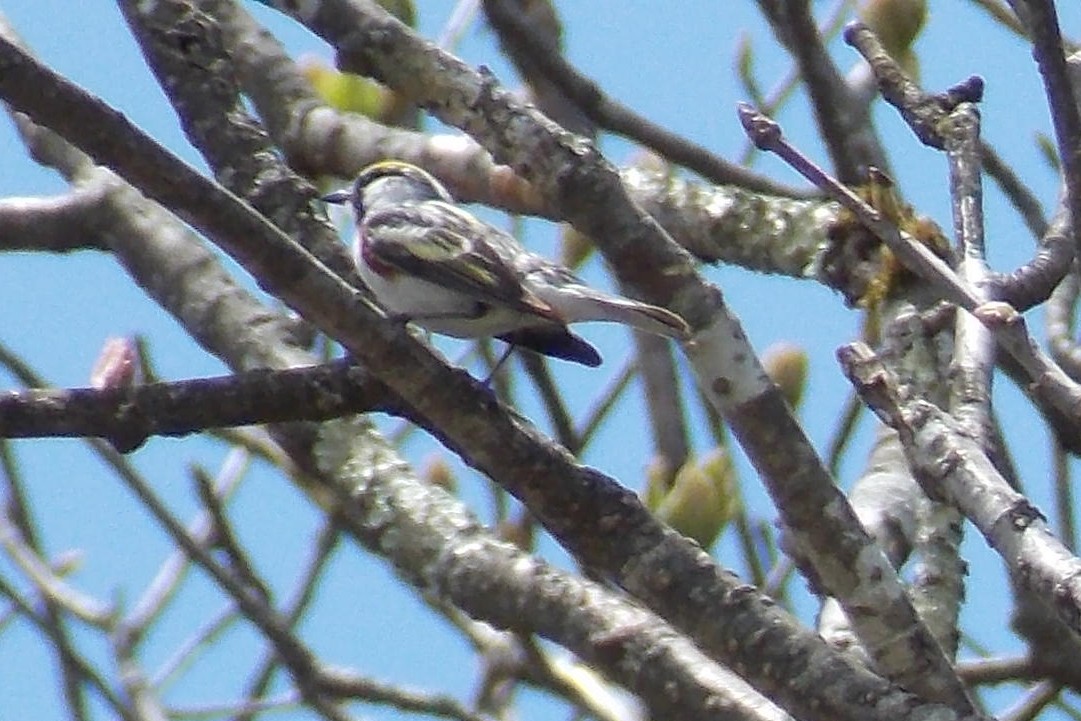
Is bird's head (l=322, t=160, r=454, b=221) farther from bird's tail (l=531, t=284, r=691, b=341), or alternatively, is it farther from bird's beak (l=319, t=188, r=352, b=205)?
bird's tail (l=531, t=284, r=691, b=341)

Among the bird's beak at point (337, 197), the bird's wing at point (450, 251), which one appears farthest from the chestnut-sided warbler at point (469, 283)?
the bird's beak at point (337, 197)

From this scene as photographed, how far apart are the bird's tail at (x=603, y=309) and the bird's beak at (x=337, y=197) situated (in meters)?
0.73

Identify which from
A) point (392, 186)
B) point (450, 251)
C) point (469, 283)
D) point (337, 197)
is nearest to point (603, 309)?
point (469, 283)

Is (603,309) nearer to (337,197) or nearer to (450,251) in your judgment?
(450,251)

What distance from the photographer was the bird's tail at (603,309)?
7.88ft

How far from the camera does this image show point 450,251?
3045mm

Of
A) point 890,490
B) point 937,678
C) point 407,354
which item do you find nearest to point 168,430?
point 407,354

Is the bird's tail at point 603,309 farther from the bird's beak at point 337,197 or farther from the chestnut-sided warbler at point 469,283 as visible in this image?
the bird's beak at point 337,197

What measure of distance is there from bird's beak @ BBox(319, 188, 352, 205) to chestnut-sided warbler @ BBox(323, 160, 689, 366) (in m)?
0.36

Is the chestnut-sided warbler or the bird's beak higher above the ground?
the chestnut-sided warbler

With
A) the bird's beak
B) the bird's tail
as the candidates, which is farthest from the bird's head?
the bird's tail

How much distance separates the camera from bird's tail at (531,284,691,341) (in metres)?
2.40

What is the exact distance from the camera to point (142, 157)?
72.8 inches

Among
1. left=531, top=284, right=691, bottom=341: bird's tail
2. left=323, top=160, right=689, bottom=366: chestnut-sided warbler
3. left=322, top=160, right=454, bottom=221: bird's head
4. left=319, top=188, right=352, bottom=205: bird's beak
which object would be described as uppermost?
left=531, top=284, right=691, bottom=341: bird's tail
